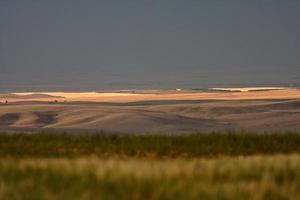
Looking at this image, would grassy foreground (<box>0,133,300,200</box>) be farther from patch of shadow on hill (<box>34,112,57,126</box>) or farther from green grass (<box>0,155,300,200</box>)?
patch of shadow on hill (<box>34,112,57,126</box>)

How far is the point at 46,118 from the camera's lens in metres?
69.1

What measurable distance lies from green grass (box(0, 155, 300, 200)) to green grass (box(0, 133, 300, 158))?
4439mm

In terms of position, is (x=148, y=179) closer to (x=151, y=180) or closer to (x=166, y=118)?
(x=151, y=180)

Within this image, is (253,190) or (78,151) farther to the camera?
(78,151)

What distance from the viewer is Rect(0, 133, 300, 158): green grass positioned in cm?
1748

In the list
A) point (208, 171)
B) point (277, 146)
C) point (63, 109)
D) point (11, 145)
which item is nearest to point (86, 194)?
point (208, 171)

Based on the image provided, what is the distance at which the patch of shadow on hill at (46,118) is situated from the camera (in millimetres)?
65438

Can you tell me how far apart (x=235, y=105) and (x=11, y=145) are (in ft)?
222

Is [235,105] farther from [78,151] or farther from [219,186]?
[219,186]

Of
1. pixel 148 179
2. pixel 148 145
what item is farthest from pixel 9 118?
pixel 148 179

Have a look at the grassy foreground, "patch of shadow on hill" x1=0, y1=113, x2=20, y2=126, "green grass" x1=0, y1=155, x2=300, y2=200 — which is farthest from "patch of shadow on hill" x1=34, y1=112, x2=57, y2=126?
"green grass" x1=0, y1=155, x2=300, y2=200

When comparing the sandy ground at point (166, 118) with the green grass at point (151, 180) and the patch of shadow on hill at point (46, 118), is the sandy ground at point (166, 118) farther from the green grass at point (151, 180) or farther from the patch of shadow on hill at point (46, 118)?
the green grass at point (151, 180)

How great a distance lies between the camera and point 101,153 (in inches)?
683

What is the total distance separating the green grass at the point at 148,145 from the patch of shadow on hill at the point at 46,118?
144 feet
